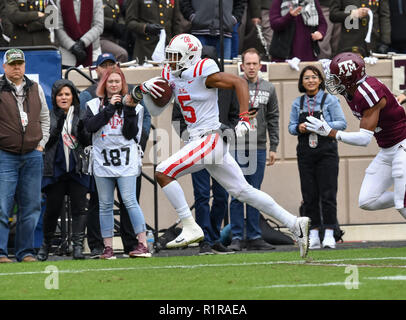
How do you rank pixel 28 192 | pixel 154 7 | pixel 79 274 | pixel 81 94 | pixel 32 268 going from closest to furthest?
1. pixel 79 274
2. pixel 32 268
3. pixel 28 192
4. pixel 81 94
5. pixel 154 7

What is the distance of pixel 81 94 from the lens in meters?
10.6

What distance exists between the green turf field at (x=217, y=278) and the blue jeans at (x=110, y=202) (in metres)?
0.43

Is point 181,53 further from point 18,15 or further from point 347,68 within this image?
point 18,15

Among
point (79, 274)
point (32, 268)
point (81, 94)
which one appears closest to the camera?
point (79, 274)

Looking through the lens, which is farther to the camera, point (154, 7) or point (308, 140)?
point (154, 7)

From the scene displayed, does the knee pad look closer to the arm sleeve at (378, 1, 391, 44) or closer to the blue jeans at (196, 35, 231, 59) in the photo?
the blue jeans at (196, 35, 231, 59)

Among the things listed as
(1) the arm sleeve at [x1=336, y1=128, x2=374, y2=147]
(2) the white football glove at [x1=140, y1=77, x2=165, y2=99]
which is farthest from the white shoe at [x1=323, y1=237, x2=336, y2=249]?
(2) the white football glove at [x1=140, y1=77, x2=165, y2=99]

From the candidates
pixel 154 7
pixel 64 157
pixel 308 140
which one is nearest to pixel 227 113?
pixel 308 140

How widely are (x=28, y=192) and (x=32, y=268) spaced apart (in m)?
1.35

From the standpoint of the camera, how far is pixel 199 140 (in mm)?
8852

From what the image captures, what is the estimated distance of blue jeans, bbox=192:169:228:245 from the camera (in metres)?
10.3

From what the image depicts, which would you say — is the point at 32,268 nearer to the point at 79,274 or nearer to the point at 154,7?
the point at 79,274

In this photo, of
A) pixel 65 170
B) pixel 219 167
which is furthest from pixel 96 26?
pixel 219 167

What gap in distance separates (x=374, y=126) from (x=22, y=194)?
139 inches
